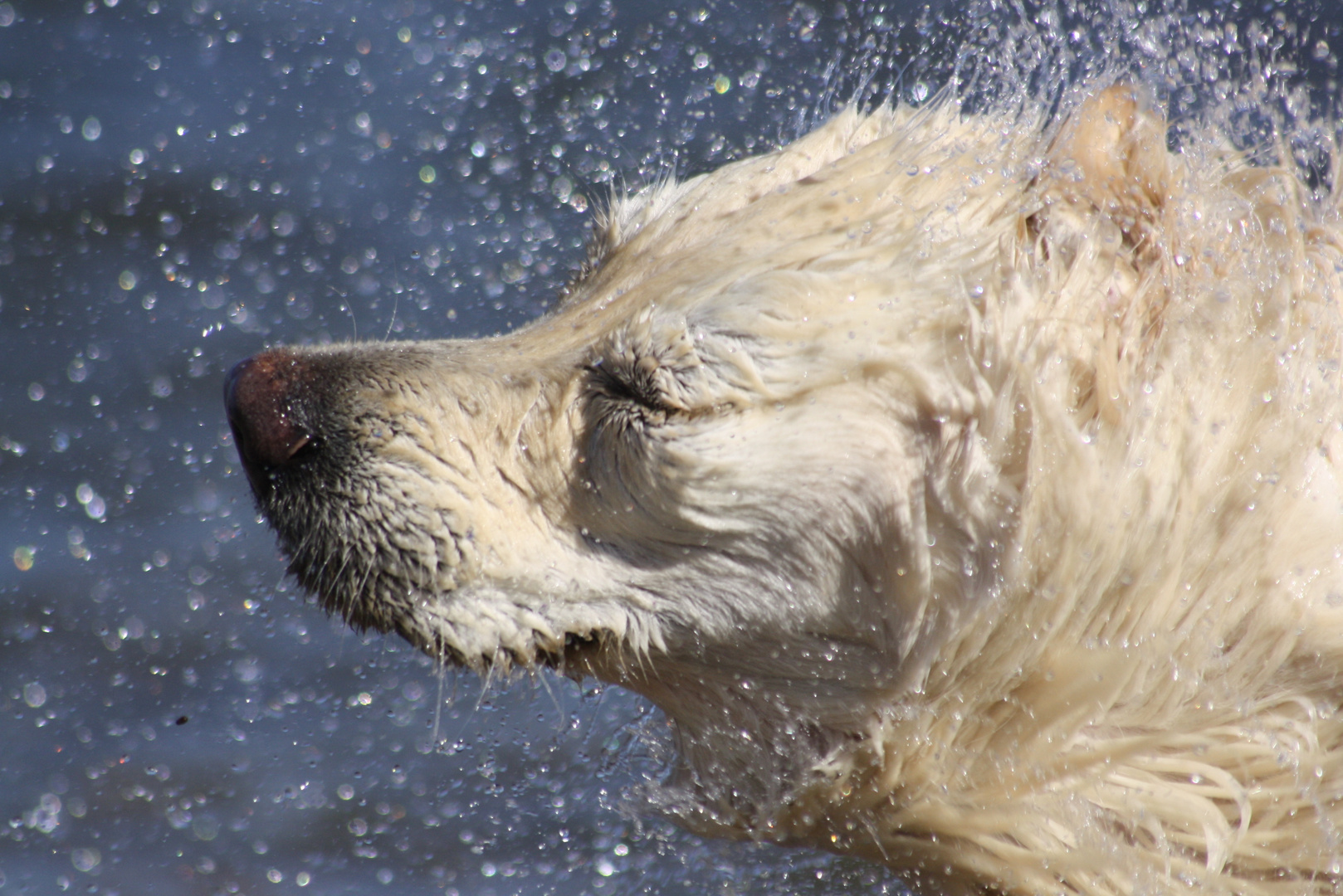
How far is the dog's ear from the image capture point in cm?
220

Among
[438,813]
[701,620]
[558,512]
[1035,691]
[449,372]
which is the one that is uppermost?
[449,372]

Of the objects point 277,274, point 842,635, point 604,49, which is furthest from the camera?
point 604,49

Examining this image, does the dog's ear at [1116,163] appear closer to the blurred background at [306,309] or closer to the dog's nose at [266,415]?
the blurred background at [306,309]

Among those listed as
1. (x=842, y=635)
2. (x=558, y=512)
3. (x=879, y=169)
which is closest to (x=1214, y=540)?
(x=842, y=635)

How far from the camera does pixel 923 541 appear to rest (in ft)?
7.57

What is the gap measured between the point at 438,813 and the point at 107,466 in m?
2.24

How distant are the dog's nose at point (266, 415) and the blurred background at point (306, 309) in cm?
124

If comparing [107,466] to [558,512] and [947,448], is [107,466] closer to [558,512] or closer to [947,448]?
[558,512]

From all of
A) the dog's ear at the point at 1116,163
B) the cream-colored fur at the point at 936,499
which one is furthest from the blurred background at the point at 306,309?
the dog's ear at the point at 1116,163

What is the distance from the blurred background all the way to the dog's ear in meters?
1.01

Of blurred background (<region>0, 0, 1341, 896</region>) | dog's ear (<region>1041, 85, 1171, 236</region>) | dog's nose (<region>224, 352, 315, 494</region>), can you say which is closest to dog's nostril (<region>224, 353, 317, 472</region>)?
dog's nose (<region>224, 352, 315, 494</region>)

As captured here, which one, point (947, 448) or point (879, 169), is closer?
point (947, 448)

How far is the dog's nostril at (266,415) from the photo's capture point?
2.61 meters

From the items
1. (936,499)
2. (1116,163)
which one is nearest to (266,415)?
(936,499)
